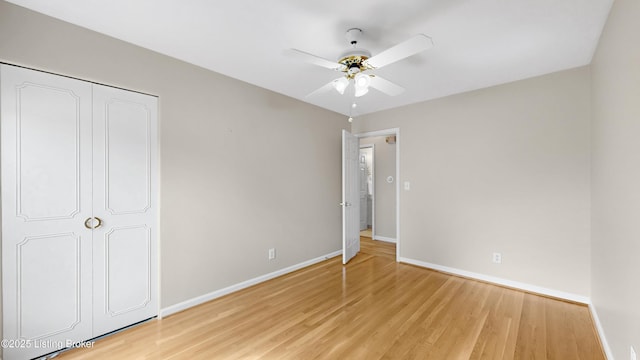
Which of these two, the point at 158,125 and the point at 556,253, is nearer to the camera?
the point at 158,125

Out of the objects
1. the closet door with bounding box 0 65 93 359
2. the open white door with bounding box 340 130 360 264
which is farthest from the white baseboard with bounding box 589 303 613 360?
the closet door with bounding box 0 65 93 359

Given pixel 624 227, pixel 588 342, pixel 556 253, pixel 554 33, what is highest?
pixel 554 33

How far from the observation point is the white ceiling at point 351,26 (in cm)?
180

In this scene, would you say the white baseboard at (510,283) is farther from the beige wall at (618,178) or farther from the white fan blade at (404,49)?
the white fan blade at (404,49)

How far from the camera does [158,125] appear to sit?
2.49 meters

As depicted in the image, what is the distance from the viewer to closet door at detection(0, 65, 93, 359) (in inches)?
71.2

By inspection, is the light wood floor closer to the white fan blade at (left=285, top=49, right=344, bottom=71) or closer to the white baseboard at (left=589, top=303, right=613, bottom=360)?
the white baseboard at (left=589, top=303, right=613, bottom=360)

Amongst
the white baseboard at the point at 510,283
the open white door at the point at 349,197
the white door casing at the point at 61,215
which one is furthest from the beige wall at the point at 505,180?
the white door casing at the point at 61,215

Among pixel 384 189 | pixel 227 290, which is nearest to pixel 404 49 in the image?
pixel 227 290

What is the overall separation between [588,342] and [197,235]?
11.8ft

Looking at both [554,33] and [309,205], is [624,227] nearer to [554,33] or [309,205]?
[554,33]

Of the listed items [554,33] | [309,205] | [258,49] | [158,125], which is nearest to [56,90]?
[158,125]

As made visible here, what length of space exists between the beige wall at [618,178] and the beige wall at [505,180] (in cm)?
45

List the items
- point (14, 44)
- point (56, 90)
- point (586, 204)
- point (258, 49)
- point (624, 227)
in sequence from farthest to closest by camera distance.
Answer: point (586, 204) → point (258, 49) → point (56, 90) → point (14, 44) → point (624, 227)
